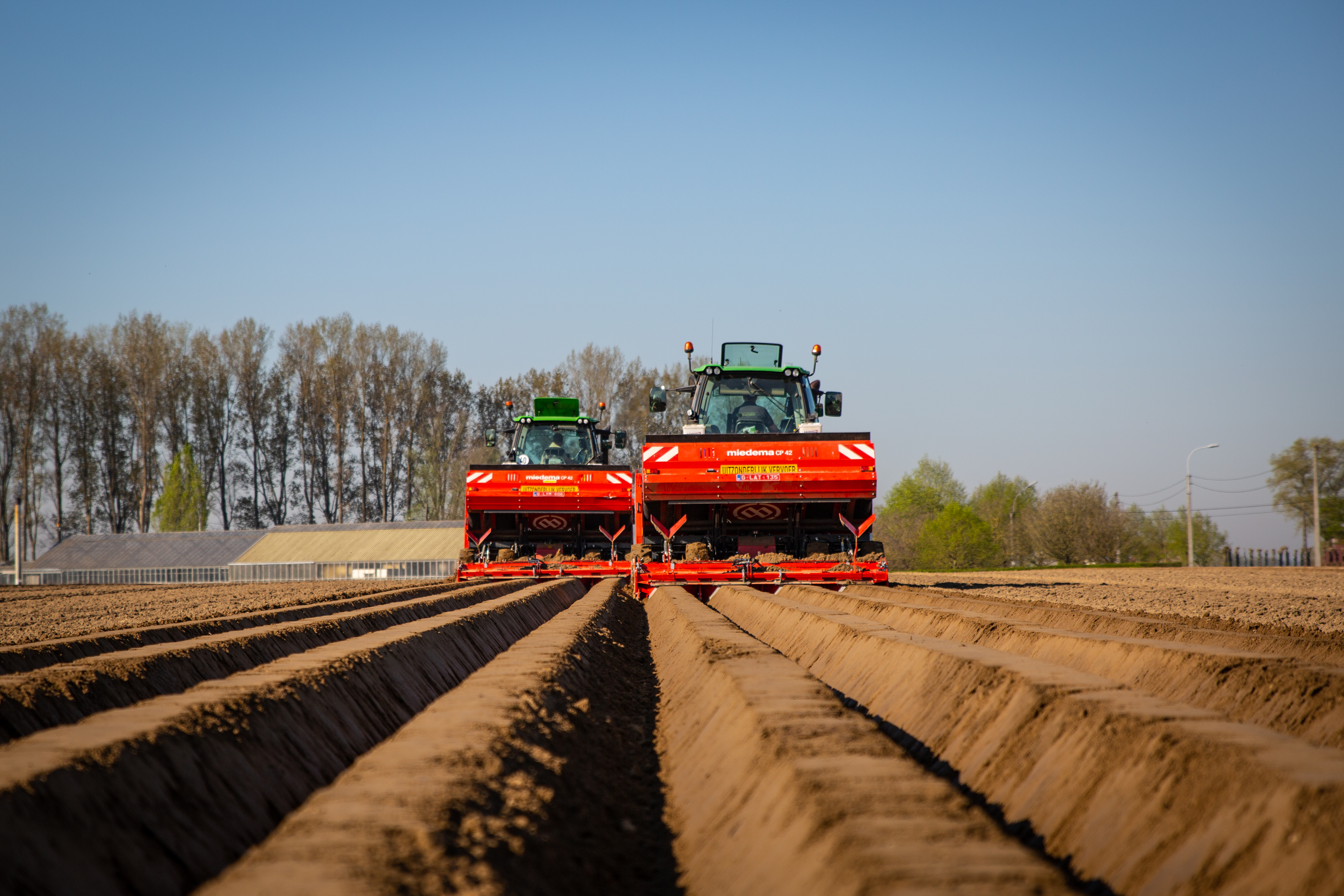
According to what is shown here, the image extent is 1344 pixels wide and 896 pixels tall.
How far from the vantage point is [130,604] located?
1941 cm

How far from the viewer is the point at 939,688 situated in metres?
4.70

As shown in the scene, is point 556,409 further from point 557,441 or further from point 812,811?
point 812,811

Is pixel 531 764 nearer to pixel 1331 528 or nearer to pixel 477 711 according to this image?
pixel 477 711

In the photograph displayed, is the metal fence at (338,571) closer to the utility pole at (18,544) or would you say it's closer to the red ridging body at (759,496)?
the utility pole at (18,544)

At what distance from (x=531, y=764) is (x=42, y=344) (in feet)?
175

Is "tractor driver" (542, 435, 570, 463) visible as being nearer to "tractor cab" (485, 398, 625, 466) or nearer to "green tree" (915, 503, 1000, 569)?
"tractor cab" (485, 398, 625, 466)

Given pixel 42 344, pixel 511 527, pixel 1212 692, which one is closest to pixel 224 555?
pixel 42 344

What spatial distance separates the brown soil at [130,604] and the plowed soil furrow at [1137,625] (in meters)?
7.97

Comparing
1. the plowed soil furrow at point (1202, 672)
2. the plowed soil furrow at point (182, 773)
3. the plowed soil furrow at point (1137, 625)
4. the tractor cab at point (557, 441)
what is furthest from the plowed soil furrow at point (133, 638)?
the tractor cab at point (557, 441)

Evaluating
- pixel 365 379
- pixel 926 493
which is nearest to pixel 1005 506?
pixel 926 493

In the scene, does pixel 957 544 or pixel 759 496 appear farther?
pixel 957 544

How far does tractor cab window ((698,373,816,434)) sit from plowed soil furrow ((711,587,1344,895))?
28.8 feet

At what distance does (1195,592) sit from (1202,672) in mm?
14334

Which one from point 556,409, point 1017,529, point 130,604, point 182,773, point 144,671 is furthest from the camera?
point 1017,529
